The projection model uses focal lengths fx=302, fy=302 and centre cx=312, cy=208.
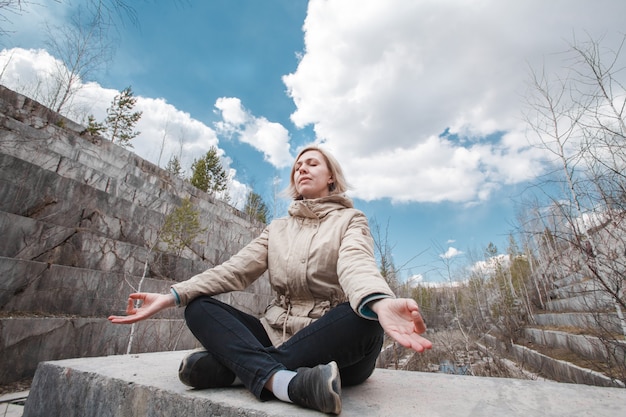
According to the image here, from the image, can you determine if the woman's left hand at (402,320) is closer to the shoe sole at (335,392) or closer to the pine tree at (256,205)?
the shoe sole at (335,392)

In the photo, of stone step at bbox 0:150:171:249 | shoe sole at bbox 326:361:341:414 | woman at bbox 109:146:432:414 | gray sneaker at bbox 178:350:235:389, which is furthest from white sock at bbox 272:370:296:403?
stone step at bbox 0:150:171:249

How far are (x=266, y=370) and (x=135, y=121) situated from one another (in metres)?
20.2

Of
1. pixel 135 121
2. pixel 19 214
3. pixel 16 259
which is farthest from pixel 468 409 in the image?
pixel 135 121

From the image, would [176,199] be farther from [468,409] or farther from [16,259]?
[468,409]

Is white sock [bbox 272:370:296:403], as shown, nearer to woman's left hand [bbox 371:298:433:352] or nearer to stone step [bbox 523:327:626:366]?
woman's left hand [bbox 371:298:433:352]

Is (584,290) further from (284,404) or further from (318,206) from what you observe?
(284,404)

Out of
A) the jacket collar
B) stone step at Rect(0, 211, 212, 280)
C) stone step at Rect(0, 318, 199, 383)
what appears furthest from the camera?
stone step at Rect(0, 211, 212, 280)

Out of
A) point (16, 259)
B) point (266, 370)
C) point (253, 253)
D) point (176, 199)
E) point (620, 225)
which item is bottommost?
point (266, 370)

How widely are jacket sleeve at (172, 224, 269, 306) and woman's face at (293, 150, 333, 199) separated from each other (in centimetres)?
34

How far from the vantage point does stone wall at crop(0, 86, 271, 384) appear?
2898 mm

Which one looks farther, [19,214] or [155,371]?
[19,214]

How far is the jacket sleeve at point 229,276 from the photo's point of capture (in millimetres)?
1394

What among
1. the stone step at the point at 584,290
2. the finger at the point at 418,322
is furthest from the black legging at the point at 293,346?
the stone step at the point at 584,290

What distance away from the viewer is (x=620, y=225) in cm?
309
